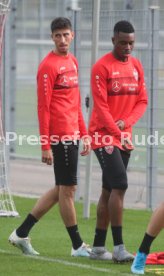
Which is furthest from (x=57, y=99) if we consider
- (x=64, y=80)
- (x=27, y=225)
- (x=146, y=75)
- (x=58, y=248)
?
(x=146, y=75)

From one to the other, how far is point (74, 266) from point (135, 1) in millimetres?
7683

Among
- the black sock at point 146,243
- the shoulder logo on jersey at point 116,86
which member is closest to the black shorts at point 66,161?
the shoulder logo on jersey at point 116,86

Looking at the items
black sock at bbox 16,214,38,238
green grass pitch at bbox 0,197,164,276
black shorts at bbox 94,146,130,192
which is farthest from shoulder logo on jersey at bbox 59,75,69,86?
green grass pitch at bbox 0,197,164,276

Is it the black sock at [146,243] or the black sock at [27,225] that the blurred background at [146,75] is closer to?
the black sock at [27,225]

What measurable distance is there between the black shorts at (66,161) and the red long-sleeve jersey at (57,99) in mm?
71

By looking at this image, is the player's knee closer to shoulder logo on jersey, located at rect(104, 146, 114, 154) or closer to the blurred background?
shoulder logo on jersey, located at rect(104, 146, 114, 154)

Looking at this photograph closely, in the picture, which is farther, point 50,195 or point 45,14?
point 45,14

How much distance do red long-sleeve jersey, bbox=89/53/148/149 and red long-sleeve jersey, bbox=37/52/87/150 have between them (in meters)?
0.23

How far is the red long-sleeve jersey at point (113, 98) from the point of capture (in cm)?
902

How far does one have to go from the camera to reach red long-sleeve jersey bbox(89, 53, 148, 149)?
902 centimetres

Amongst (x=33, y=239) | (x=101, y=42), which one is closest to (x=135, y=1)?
(x=101, y=42)

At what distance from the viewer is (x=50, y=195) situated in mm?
9547

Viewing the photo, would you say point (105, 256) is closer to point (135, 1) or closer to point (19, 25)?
point (135, 1)

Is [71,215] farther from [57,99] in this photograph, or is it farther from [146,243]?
[146,243]
